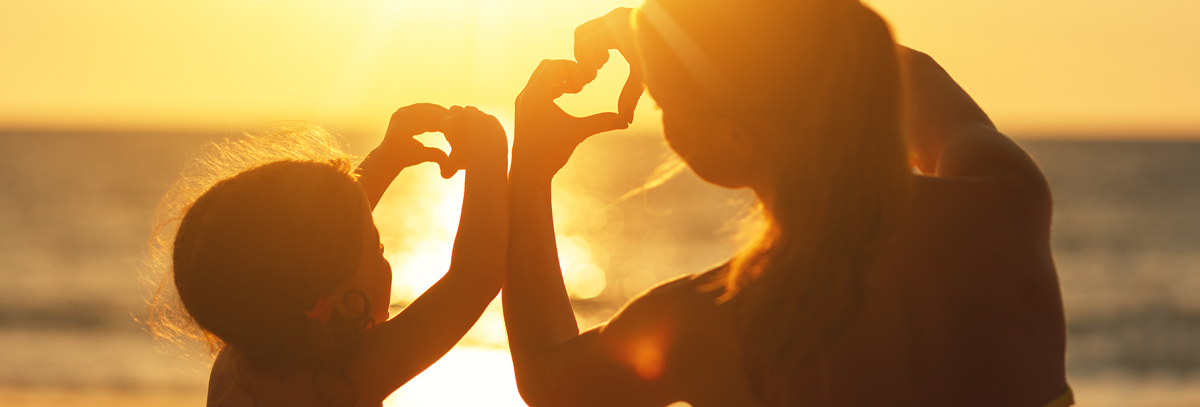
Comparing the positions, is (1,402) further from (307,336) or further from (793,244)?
(793,244)

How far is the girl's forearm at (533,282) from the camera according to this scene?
5.33 ft

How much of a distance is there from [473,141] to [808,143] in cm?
89

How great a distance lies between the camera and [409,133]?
7.24 feet

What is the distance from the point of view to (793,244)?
4.27 ft

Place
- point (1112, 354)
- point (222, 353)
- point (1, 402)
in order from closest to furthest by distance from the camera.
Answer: point (222, 353) < point (1, 402) < point (1112, 354)

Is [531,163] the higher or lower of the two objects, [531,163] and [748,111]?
the higher

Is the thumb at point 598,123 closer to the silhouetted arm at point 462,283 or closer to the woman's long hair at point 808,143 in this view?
the silhouetted arm at point 462,283

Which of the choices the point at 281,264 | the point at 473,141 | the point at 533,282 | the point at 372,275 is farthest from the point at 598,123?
the point at 281,264

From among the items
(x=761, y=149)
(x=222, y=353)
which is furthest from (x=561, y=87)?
(x=222, y=353)

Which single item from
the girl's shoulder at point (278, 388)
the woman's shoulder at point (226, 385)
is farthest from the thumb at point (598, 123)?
the woman's shoulder at point (226, 385)

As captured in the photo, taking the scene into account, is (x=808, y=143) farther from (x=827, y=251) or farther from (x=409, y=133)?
(x=409, y=133)

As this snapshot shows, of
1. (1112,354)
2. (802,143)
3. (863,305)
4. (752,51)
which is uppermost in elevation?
(752,51)

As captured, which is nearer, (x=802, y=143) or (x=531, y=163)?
(x=802, y=143)

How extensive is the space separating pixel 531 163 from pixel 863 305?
81cm
